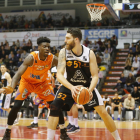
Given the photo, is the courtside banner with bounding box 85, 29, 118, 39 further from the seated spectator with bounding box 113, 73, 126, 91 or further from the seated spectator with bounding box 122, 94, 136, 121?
the seated spectator with bounding box 122, 94, 136, 121

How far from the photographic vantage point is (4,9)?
1124 inches

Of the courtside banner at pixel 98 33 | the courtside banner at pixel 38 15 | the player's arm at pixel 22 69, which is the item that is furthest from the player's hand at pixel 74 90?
the courtside banner at pixel 38 15

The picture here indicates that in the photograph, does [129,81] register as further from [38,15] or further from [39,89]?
[38,15]

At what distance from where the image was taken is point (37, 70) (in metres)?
6.39

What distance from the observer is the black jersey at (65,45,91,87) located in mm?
4836

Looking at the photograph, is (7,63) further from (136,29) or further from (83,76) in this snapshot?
(83,76)

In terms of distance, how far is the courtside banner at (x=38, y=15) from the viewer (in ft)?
85.8

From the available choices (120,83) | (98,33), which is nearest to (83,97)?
(120,83)

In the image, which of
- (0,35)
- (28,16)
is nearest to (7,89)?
(0,35)

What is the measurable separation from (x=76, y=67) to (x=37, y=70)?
1.77 meters

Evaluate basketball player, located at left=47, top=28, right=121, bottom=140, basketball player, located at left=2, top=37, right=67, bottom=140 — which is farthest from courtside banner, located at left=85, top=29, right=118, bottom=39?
basketball player, located at left=47, top=28, right=121, bottom=140

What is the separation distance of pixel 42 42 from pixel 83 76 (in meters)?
1.85

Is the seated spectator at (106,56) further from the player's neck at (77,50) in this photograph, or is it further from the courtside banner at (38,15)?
the player's neck at (77,50)

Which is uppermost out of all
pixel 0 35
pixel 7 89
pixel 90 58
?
pixel 0 35
